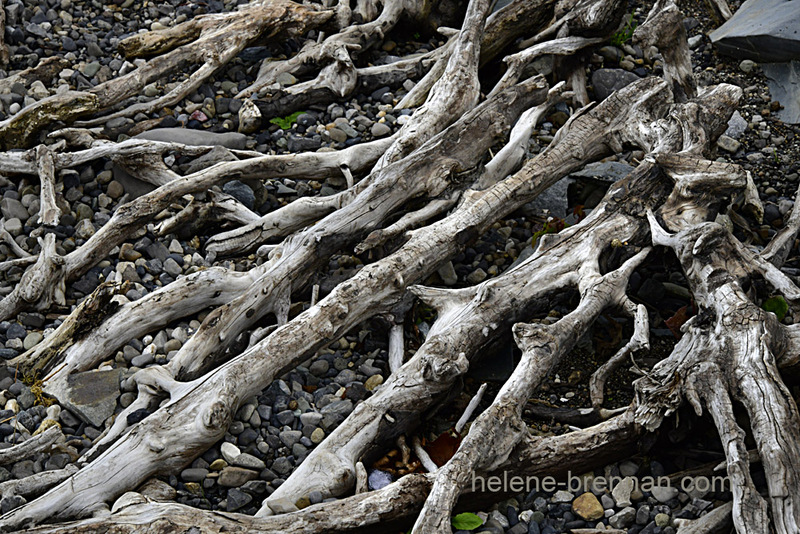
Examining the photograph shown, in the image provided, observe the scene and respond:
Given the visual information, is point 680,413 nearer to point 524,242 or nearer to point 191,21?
point 524,242

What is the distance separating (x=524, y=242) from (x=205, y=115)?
10.0ft

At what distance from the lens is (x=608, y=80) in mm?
7543

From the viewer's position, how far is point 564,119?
7.43 meters

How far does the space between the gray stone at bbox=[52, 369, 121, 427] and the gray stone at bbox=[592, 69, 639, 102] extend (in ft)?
16.1

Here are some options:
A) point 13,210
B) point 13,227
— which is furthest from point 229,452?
point 13,210

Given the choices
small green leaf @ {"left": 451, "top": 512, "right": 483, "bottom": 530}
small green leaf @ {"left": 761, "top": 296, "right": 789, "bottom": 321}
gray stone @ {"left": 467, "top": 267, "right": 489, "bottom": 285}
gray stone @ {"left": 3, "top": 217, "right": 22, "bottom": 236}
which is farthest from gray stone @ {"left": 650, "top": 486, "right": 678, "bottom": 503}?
gray stone @ {"left": 3, "top": 217, "right": 22, "bottom": 236}

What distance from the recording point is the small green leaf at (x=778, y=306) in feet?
16.4

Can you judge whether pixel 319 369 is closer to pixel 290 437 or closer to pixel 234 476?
pixel 290 437

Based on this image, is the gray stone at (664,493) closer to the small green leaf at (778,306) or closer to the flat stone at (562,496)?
the flat stone at (562,496)

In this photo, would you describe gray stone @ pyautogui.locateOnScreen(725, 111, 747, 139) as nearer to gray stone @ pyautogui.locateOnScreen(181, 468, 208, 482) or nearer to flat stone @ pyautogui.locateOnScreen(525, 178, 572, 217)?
flat stone @ pyautogui.locateOnScreen(525, 178, 572, 217)

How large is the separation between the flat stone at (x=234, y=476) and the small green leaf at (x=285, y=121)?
139 inches

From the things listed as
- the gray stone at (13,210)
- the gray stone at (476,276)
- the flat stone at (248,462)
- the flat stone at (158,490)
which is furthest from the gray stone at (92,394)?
the gray stone at (476,276)

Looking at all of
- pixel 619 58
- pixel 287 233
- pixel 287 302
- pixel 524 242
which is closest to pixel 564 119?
pixel 619 58

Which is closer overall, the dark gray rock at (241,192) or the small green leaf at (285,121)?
the dark gray rock at (241,192)
